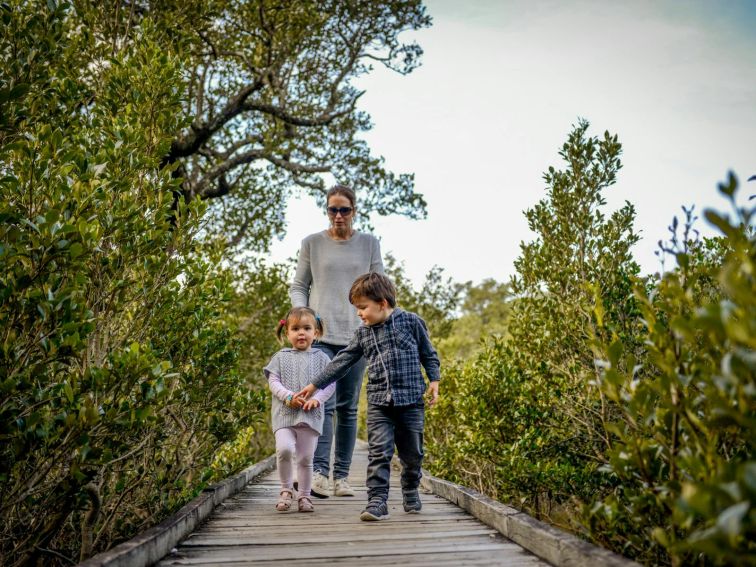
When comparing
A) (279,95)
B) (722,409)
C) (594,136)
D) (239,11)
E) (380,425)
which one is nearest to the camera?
(722,409)

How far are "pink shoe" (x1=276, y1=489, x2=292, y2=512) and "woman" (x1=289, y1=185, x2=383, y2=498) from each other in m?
0.52

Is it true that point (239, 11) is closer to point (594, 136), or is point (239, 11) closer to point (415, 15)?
point (415, 15)

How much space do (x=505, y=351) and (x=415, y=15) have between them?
8153 millimetres

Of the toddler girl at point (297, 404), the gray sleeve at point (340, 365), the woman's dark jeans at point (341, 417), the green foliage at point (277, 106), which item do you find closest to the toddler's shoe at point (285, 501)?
the toddler girl at point (297, 404)

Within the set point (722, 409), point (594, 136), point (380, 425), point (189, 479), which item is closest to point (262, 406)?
point (189, 479)

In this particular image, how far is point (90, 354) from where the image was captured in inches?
115

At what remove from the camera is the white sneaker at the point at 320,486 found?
430 cm

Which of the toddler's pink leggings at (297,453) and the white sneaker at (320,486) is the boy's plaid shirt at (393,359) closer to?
the toddler's pink leggings at (297,453)

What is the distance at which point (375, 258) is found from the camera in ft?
15.2

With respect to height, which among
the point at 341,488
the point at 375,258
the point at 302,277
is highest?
the point at 375,258

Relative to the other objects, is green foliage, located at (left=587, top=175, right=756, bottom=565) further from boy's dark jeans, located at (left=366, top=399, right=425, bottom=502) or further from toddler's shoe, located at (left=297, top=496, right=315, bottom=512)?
toddler's shoe, located at (left=297, top=496, right=315, bottom=512)

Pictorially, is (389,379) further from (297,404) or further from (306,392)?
(297,404)

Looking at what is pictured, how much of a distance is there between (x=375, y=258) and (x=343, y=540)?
8.04ft

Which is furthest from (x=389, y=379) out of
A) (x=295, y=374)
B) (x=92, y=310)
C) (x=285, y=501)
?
(x=92, y=310)
